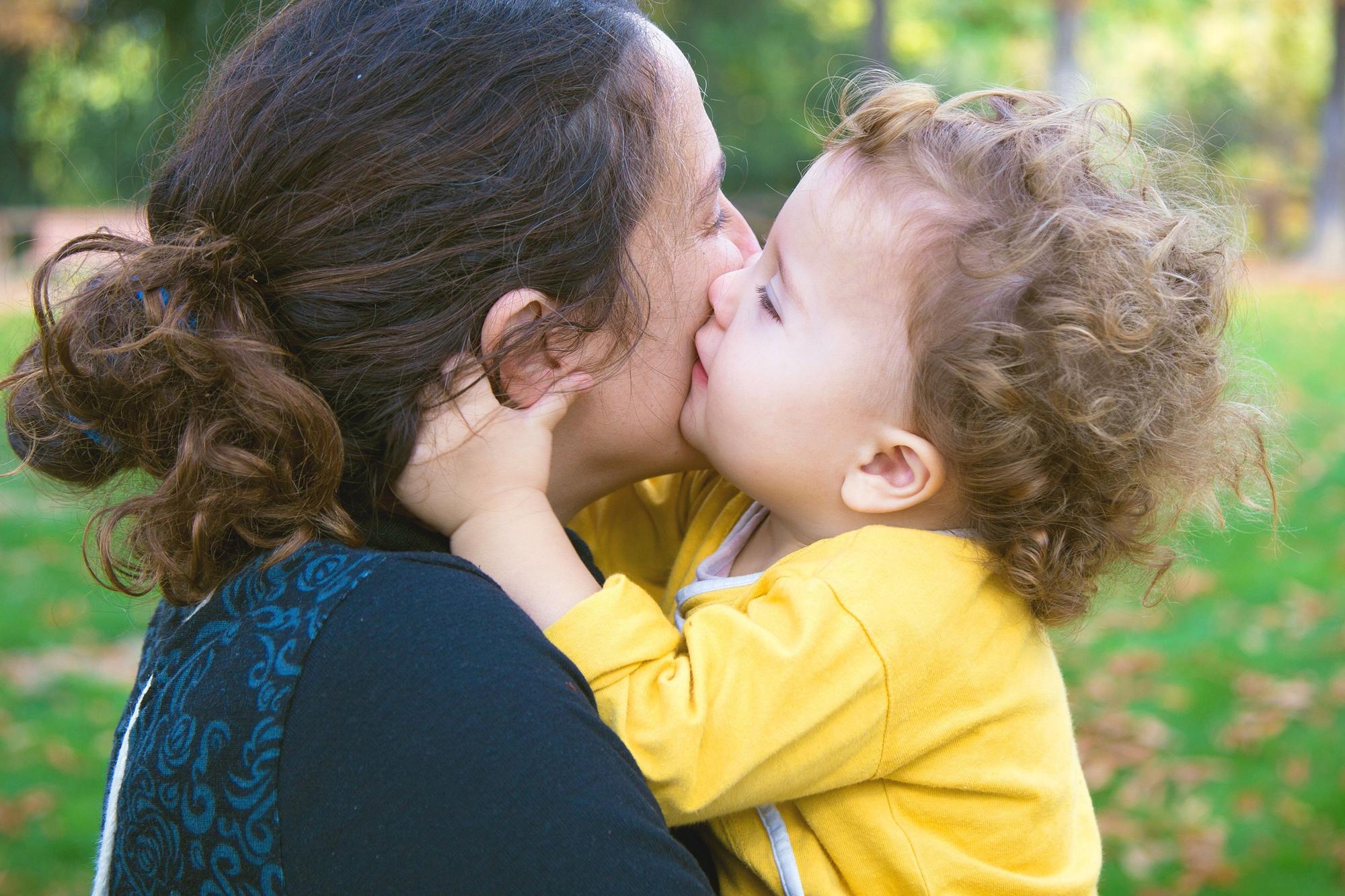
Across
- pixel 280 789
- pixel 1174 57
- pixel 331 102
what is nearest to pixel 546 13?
pixel 331 102

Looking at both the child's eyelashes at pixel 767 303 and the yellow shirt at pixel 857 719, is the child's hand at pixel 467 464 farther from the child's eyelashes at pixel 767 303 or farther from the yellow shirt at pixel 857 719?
the child's eyelashes at pixel 767 303

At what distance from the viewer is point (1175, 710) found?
575 centimetres

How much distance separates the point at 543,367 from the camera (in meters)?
1.94

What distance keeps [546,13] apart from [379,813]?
1207mm

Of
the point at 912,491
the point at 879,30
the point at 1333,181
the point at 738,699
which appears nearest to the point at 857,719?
the point at 738,699

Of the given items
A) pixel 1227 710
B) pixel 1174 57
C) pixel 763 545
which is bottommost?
pixel 1174 57

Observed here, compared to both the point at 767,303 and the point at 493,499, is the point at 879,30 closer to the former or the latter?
the point at 767,303

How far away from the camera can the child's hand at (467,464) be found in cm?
183

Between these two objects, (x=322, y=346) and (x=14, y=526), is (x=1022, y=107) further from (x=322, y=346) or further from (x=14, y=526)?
(x=14, y=526)

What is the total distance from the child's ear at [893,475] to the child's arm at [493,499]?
46 cm

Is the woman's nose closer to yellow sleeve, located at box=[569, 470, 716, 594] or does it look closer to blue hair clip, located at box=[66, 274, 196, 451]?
yellow sleeve, located at box=[569, 470, 716, 594]

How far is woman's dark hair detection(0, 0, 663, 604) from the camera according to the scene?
1.71m

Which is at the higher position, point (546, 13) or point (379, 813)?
point (546, 13)

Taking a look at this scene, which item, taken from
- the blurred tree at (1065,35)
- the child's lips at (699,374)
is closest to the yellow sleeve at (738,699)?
the child's lips at (699,374)
